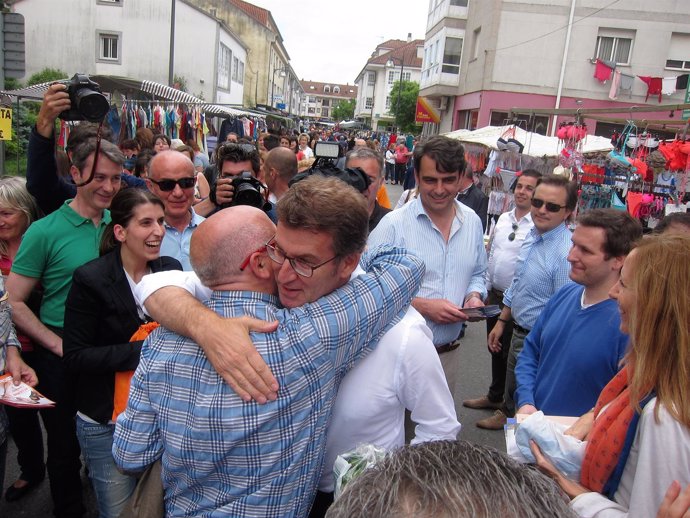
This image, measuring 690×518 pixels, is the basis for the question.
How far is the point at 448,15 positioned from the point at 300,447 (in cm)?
2989

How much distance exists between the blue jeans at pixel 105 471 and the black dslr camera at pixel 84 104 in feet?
5.60

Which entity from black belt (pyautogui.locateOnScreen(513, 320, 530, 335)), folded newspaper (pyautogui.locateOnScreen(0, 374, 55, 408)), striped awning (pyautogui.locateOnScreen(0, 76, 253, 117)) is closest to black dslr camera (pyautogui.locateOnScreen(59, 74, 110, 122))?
folded newspaper (pyautogui.locateOnScreen(0, 374, 55, 408))

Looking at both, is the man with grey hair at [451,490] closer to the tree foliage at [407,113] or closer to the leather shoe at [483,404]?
the leather shoe at [483,404]

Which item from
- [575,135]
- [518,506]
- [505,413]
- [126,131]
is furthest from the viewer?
[126,131]

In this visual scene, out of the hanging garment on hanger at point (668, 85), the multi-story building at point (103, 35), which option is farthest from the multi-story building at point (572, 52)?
the multi-story building at point (103, 35)

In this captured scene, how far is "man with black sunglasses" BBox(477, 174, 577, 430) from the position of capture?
12.6 feet

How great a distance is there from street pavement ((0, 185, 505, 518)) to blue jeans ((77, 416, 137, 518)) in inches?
36.9

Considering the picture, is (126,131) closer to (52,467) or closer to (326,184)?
(52,467)

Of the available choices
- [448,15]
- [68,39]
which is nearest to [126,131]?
[68,39]

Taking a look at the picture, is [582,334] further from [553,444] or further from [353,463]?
[353,463]

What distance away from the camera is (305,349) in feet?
4.41

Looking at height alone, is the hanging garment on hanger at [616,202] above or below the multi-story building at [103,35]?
below

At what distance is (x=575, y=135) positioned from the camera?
Result: 901 cm

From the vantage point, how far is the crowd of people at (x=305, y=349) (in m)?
1.33
